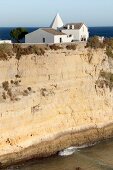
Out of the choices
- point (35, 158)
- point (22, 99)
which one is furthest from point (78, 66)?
point (35, 158)

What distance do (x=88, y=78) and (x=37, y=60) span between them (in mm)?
4453

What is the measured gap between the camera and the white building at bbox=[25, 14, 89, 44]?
33.8 m

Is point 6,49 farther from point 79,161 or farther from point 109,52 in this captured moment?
point 109,52

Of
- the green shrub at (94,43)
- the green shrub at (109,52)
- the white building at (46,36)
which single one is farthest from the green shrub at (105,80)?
the white building at (46,36)

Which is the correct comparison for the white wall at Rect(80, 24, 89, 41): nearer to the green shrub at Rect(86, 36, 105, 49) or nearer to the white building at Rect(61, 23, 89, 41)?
the white building at Rect(61, 23, 89, 41)

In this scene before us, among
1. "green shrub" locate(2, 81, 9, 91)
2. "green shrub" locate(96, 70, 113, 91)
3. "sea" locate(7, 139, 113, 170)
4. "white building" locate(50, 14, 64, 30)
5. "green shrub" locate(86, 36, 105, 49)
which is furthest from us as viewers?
"white building" locate(50, 14, 64, 30)

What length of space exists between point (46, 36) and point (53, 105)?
6.56 m

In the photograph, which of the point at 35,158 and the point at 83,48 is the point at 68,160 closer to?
the point at 35,158

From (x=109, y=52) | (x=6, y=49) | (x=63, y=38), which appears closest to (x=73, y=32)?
(x=63, y=38)

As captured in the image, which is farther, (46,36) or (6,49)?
(46,36)

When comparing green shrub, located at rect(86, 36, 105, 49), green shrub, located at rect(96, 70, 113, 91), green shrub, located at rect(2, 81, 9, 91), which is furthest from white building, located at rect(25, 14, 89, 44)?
green shrub, located at rect(2, 81, 9, 91)

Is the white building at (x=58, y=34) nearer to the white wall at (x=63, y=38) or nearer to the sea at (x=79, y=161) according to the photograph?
the white wall at (x=63, y=38)

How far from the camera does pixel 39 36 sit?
112ft

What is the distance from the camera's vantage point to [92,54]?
32.5 m
